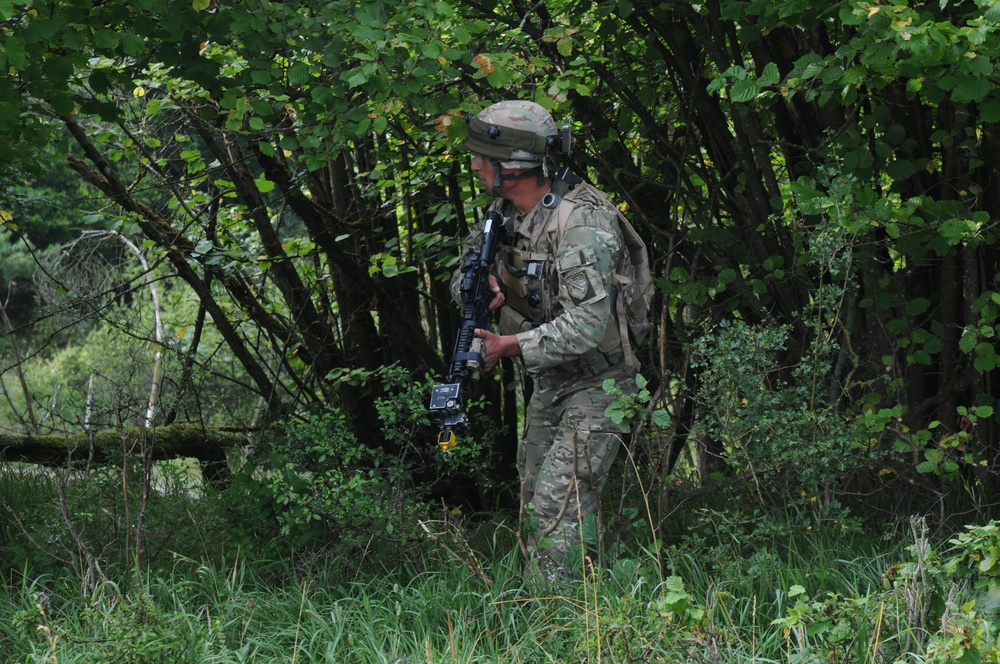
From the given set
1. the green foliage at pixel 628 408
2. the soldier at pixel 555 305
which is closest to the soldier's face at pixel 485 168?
the soldier at pixel 555 305

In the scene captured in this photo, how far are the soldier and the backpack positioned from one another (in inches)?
0.6

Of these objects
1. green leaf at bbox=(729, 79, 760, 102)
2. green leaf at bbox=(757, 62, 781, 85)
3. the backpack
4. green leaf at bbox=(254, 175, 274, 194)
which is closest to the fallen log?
green leaf at bbox=(254, 175, 274, 194)

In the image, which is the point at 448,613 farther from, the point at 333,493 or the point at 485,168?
the point at 485,168

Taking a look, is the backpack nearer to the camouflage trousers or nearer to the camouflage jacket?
the camouflage jacket

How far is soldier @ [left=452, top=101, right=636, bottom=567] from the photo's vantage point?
385cm

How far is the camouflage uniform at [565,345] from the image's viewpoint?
3842mm

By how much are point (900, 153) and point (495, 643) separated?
2.61 meters

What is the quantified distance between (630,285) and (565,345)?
0.41m

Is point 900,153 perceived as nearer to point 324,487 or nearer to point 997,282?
point 997,282

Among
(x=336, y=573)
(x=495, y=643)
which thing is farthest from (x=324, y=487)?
(x=495, y=643)

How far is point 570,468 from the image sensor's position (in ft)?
12.9

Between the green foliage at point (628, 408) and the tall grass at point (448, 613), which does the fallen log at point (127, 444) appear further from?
the green foliage at point (628, 408)

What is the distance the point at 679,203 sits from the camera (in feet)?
17.4

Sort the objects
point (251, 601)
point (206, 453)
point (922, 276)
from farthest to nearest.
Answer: point (206, 453), point (922, 276), point (251, 601)
